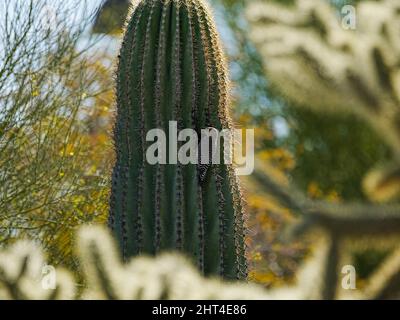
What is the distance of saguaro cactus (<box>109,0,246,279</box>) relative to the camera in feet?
11.4

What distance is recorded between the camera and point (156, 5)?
12.5 ft

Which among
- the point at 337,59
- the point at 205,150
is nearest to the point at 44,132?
the point at 205,150

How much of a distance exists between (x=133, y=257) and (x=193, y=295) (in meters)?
1.62

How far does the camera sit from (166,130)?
11.6ft

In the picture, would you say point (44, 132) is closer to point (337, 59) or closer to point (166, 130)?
point (166, 130)

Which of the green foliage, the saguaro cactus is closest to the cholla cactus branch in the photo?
the saguaro cactus

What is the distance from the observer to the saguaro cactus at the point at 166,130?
346 cm

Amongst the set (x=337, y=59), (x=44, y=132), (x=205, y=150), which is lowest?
(x=337, y=59)

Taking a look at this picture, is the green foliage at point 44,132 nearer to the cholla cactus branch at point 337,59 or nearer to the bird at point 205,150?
the bird at point 205,150

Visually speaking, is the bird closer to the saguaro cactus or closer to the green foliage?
the saguaro cactus

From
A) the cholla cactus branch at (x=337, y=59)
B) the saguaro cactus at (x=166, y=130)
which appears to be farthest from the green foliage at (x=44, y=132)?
the cholla cactus branch at (x=337, y=59)

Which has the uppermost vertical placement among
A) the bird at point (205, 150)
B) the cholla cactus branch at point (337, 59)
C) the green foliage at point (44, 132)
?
the green foliage at point (44, 132)
